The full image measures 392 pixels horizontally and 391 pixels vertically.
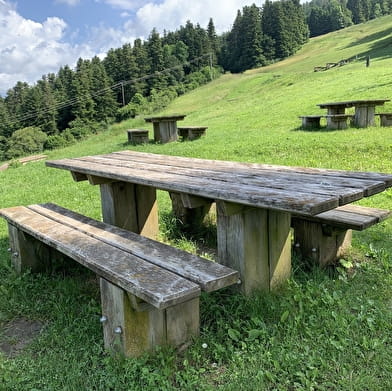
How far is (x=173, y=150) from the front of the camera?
1001 cm

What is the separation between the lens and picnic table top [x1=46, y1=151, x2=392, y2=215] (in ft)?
6.71

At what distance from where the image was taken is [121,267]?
228cm

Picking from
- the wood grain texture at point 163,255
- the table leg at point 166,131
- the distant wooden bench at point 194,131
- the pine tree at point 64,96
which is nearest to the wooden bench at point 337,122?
the distant wooden bench at point 194,131

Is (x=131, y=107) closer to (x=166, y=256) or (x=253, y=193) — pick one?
(x=166, y=256)

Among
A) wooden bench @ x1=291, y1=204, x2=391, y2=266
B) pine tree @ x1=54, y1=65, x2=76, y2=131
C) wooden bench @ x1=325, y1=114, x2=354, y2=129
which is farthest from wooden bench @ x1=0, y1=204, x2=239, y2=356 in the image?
pine tree @ x1=54, y1=65, x2=76, y2=131

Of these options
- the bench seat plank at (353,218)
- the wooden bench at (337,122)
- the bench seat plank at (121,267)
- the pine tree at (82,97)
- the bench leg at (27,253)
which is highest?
the pine tree at (82,97)

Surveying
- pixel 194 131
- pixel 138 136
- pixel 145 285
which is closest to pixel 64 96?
pixel 138 136

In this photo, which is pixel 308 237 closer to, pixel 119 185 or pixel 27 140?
pixel 119 185

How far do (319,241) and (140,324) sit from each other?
1.67 metres

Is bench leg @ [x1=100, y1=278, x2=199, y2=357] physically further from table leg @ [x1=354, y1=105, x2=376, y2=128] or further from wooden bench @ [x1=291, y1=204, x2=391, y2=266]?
table leg @ [x1=354, y1=105, x2=376, y2=128]

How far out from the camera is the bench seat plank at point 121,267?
195 cm

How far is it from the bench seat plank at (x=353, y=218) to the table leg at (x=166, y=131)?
8738mm

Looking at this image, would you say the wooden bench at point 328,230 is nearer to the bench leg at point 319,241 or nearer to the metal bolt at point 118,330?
the bench leg at point 319,241

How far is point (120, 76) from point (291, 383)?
211 ft
